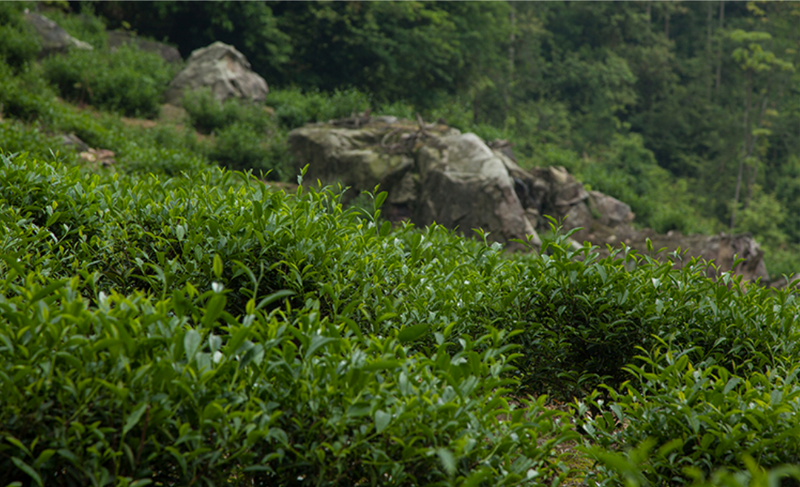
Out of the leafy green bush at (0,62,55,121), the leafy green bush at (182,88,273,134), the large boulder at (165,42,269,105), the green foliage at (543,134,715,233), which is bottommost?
the green foliage at (543,134,715,233)

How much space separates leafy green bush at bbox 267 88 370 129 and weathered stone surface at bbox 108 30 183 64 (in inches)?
132

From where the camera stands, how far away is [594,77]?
87.8 feet

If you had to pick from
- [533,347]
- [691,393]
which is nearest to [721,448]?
[691,393]

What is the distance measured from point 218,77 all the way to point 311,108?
2.62 metres

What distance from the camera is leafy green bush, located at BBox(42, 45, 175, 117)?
11883 mm

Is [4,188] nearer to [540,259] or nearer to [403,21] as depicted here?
[540,259]

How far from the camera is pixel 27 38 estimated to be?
1128 cm

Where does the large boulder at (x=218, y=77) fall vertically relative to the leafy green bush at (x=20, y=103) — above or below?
below

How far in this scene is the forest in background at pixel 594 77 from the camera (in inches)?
708

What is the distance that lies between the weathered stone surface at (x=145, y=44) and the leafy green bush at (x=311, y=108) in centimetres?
335

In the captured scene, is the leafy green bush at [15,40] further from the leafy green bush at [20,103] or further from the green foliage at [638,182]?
the green foliage at [638,182]

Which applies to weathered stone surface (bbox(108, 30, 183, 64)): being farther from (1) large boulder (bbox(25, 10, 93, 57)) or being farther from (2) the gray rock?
(2) the gray rock

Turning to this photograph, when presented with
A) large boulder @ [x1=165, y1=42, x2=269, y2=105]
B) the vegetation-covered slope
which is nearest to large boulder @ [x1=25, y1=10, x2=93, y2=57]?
large boulder @ [x1=165, y1=42, x2=269, y2=105]

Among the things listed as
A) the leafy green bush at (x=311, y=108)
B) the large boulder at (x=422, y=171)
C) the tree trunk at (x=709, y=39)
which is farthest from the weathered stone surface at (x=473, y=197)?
the tree trunk at (x=709, y=39)
